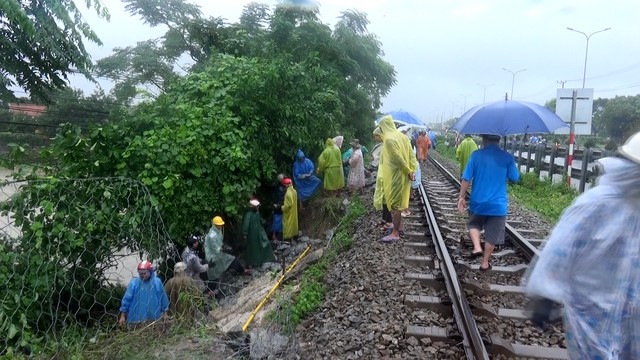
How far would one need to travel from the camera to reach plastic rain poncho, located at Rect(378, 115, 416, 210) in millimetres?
6809

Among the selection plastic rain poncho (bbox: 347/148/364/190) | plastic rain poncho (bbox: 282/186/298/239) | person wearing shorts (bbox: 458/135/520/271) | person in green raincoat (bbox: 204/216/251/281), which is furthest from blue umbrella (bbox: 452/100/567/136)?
plastic rain poncho (bbox: 347/148/364/190)

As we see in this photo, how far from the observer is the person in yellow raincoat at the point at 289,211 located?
10.2 meters

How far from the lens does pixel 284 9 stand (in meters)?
16.2

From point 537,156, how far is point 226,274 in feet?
42.2

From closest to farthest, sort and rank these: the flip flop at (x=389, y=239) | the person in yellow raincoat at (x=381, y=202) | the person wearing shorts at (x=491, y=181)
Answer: the person wearing shorts at (x=491, y=181) → the flip flop at (x=389, y=239) → the person in yellow raincoat at (x=381, y=202)

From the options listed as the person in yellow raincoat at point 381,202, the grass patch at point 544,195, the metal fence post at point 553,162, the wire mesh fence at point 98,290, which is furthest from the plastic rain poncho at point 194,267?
the metal fence post at point 553,162

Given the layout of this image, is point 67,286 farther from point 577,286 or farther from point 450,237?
point 577,286

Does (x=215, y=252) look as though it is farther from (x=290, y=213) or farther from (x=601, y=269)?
(x=601, y=269)

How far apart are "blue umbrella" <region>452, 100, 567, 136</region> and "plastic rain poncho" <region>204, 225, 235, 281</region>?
4.53m

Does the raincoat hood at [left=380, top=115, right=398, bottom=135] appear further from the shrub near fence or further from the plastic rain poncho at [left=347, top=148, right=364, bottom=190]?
the shrub near fence

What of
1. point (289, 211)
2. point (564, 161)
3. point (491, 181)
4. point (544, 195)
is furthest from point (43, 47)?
point (564, 161)

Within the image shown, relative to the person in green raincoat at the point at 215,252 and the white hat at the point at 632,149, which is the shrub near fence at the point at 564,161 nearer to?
the person in green raincoat at the point at 215,252

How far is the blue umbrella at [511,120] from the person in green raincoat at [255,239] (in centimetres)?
505

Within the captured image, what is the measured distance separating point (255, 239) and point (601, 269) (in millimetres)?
8020
